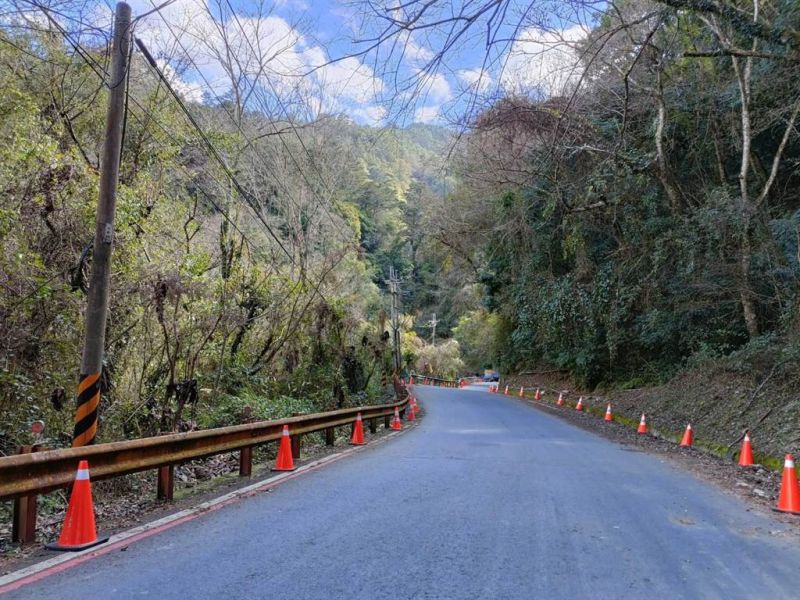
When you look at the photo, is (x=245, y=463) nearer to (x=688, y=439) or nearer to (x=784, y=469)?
(x=784, y=469)

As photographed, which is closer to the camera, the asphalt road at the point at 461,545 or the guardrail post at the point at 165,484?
the asphalt road at the point at 461,545

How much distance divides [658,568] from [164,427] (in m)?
8.47

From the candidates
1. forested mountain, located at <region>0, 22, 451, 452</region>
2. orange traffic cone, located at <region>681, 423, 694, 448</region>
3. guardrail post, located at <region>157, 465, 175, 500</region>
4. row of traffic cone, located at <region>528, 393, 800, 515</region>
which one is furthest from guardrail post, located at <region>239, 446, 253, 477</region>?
orange traffic cone, located at <region>681, 423, 694, 448</region>

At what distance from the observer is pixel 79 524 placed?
5098 mm

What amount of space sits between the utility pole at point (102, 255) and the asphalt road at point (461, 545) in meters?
2.23

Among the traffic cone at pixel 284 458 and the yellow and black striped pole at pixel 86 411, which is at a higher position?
the yellow and black striped pole at pixel 86 411

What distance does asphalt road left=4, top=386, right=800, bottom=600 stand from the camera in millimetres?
4227

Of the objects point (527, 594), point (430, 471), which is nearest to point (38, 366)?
point (430, 471)

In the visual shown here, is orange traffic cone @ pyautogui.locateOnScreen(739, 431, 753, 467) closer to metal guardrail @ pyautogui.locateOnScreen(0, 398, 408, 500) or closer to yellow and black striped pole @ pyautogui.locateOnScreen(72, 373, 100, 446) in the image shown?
metal guardrail @ pyautogui.locateOnScreen(0, 398, 408, 500)

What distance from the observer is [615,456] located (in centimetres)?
1170

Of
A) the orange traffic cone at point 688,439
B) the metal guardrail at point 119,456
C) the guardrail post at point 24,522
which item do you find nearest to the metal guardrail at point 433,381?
the orange traffic cone at point 688,439

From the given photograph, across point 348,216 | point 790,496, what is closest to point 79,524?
point 790,496

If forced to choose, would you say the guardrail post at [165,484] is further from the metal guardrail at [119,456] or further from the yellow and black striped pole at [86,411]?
the yellow and black striped pole at [86,411]

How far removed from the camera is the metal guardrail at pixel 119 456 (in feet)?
16.0
